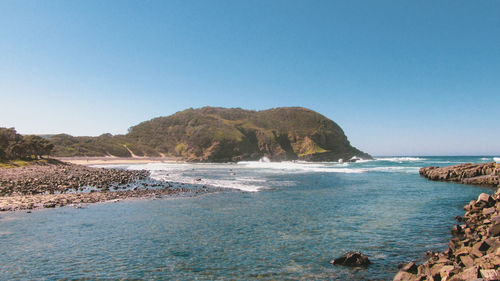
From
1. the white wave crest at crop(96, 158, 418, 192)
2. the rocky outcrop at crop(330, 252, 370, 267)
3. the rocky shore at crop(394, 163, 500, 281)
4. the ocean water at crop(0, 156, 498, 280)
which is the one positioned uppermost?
the rocky shore at crop(394, 163, 500, 281)

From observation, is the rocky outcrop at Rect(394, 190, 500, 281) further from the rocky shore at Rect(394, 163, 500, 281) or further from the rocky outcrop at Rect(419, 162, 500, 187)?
the rocky outcrop at Rect(419, 162, 500, 187)

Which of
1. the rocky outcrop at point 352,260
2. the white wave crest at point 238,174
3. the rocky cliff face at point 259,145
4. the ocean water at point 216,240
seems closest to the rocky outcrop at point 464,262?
the ocean water at point 216,240

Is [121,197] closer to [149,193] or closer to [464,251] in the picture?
[149,193]

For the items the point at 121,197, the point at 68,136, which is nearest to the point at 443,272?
the point at 121,197

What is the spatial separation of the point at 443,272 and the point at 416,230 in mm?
9215

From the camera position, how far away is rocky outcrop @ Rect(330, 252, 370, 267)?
37.5 feet

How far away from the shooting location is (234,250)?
13.2 meters

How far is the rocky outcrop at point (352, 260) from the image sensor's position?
11.4 m

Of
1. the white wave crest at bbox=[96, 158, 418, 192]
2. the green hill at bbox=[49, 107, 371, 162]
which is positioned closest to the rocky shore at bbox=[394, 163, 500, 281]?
the white wave crest at bbox=[96, 158, 418, 192]

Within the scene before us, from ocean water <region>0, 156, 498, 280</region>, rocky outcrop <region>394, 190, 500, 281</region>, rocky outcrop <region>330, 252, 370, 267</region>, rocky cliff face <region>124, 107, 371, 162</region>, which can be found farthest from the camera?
rocky cliff face <region>124, 107, 371, 162</region>

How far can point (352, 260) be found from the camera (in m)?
11.5

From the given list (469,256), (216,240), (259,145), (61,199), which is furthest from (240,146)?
(469,256)

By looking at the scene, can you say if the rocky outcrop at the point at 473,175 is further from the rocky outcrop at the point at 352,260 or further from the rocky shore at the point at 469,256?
the rocky outcrop at the point at 352,260

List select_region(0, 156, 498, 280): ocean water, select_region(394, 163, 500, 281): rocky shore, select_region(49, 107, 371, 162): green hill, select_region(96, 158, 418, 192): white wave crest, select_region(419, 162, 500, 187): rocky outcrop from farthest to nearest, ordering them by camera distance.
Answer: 1. select_region(49, 107, 371, 162): green hill
2. select_region(96, 158, 418, 192): white wave crest
3. select_region(419, 162, 500, 187): rocky outcrop
4. select_region(0, 156, 498, 280): ocean water
5. select_region(394, 163, 500, 281): rocky shore
